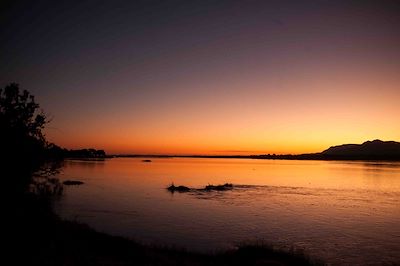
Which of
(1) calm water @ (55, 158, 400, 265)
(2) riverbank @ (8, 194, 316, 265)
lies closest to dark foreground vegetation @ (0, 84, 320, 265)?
(2) riverbank @ (8, 194, 316, 265)

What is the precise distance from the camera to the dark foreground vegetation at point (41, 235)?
14875 millimetres

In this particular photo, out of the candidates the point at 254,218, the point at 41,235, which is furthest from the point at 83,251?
the point at 254,218

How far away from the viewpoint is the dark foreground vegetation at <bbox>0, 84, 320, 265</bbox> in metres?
14.9

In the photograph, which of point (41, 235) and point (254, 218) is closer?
point (41, 235)

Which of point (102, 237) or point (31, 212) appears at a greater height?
point (31, 212)

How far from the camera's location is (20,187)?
21078 mm

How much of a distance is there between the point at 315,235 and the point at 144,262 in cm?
1799

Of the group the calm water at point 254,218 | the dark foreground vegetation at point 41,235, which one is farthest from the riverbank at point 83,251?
the calm water at point 254,218

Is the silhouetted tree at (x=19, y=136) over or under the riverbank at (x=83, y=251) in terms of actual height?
over

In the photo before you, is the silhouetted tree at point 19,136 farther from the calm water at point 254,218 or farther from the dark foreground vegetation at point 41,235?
the calm water at point 254,218

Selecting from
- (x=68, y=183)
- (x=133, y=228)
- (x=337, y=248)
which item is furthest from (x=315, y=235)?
(x=68, y=183)

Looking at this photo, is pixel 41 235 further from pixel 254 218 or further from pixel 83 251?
pixel 254 218

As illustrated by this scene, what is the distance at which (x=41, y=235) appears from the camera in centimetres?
1698

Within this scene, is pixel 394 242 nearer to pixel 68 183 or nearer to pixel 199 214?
pixel 199 214
